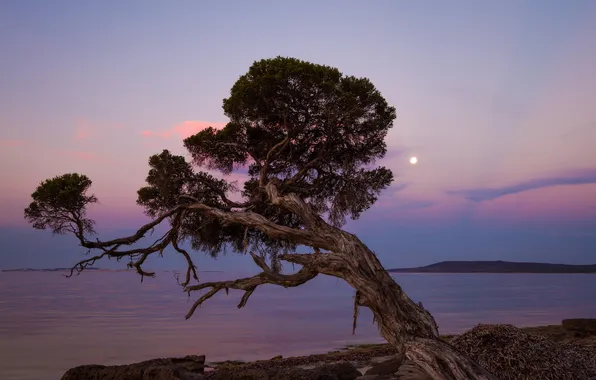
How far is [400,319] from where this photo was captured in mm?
10398

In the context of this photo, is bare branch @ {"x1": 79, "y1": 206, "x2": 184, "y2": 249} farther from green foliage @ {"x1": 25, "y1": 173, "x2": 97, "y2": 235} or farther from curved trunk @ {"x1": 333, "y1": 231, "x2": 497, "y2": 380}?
→ curved trunk @ {"x1": 333, "y1": 231, "x2": 497, "y2": 380}

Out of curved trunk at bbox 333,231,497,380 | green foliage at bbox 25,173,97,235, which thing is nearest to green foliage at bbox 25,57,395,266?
green foliage at bbox 25,173,97,235

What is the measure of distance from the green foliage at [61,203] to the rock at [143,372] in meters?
5.12

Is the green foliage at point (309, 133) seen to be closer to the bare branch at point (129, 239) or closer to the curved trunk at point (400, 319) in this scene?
the bare branch at point (129, 239)

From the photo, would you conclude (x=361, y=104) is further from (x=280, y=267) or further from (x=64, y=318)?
(x=64, y=318)

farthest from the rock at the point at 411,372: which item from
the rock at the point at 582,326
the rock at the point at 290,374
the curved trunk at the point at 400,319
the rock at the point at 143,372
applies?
the rock at the point at 582,326

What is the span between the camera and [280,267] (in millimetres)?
17422

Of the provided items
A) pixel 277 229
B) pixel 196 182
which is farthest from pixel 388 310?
pixel 196 182

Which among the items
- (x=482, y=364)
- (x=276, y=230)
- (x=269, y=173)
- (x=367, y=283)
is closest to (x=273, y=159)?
(x=269, y=173)

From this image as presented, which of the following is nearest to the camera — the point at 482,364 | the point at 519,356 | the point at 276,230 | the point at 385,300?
the point at 519,356

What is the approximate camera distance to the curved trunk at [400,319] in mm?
9227

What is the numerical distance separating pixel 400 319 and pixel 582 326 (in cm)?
→ 1042

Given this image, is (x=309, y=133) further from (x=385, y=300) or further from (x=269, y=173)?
(x=385, y=300)

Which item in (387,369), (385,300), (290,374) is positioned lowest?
(387,369)
